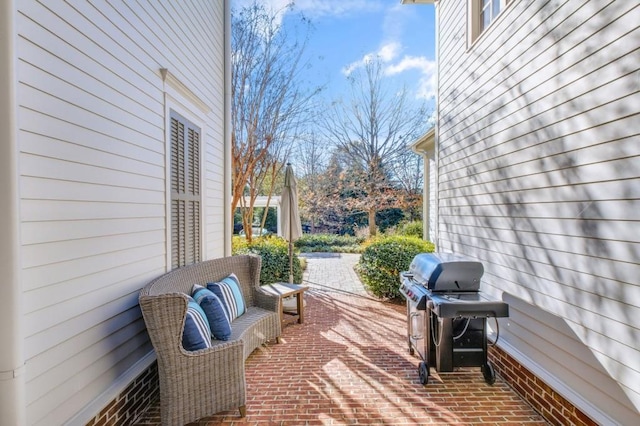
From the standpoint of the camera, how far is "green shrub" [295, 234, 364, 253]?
15.0m

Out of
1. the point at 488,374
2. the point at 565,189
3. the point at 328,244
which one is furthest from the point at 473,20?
the point at 328,244

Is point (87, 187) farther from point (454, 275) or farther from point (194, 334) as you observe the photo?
point (454, 275)

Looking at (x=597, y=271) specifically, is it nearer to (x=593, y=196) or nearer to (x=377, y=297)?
(x=593, y=196)

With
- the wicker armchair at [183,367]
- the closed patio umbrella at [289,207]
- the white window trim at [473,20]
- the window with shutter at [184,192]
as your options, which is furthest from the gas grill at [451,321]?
the closed patio umbrella at [289,207]

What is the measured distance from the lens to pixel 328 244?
15.7 metres

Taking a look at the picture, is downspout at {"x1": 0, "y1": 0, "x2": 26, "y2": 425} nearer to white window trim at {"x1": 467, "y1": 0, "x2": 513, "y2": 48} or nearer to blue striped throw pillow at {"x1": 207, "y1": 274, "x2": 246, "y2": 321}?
blue striped throw pillow at {"x1": 207, "y1": 274, "x2": 246, "y2": 321}

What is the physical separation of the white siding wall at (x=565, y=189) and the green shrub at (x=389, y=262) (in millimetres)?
2295

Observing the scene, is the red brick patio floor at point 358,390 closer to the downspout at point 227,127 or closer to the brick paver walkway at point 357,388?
the brick paver walkway at point 357,388

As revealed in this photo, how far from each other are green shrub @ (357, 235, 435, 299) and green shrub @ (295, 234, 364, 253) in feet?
26.7

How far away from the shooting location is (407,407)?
2.84 m

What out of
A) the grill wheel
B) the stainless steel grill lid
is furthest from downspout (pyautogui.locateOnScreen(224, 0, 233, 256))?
the grill wheel

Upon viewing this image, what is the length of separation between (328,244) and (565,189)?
531 inches

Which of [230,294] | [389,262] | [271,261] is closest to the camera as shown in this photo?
[230,294]

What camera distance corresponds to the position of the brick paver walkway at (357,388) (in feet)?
8.89
